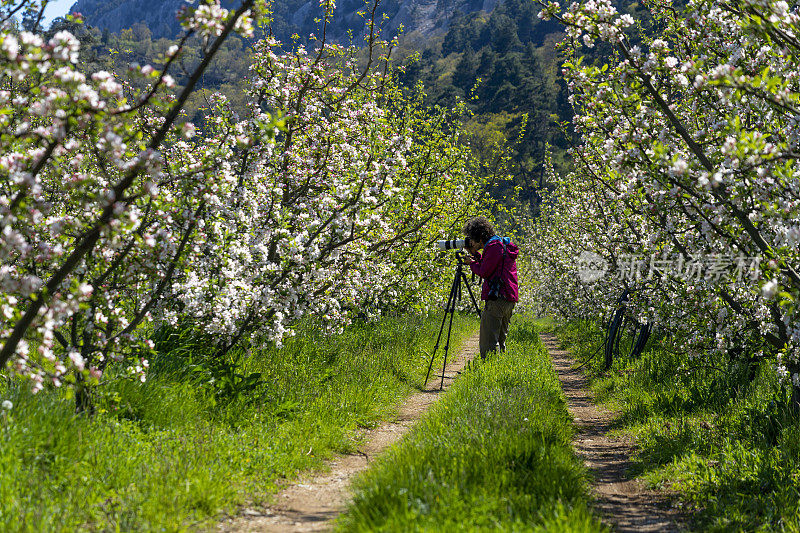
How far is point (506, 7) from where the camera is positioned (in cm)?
12912

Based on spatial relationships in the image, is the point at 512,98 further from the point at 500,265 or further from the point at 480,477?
the point at 480,477

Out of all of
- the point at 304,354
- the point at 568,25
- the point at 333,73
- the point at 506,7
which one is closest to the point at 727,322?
the point at 568,25

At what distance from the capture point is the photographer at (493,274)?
898 cm

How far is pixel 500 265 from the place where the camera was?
29.6 feet

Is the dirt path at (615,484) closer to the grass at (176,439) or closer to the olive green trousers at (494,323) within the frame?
the olive green trousers at (494,323)

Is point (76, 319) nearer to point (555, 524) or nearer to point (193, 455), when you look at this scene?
point (193, 455)

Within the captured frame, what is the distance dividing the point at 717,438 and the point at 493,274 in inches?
156

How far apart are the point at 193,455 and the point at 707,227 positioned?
4.94 meters

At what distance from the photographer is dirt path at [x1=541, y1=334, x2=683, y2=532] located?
4.46 m

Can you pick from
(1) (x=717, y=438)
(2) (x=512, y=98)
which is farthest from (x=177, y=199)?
(2) (x=512, y=98)

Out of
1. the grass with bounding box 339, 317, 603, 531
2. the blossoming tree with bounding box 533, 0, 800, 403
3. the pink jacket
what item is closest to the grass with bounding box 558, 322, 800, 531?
the blossoming tree with bounding box 533, 0, 800, 403

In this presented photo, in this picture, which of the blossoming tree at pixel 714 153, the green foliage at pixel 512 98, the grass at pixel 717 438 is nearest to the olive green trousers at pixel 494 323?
the grass at pixel 717 438

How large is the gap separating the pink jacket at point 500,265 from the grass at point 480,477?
111 inches

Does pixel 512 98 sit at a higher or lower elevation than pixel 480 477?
higher
